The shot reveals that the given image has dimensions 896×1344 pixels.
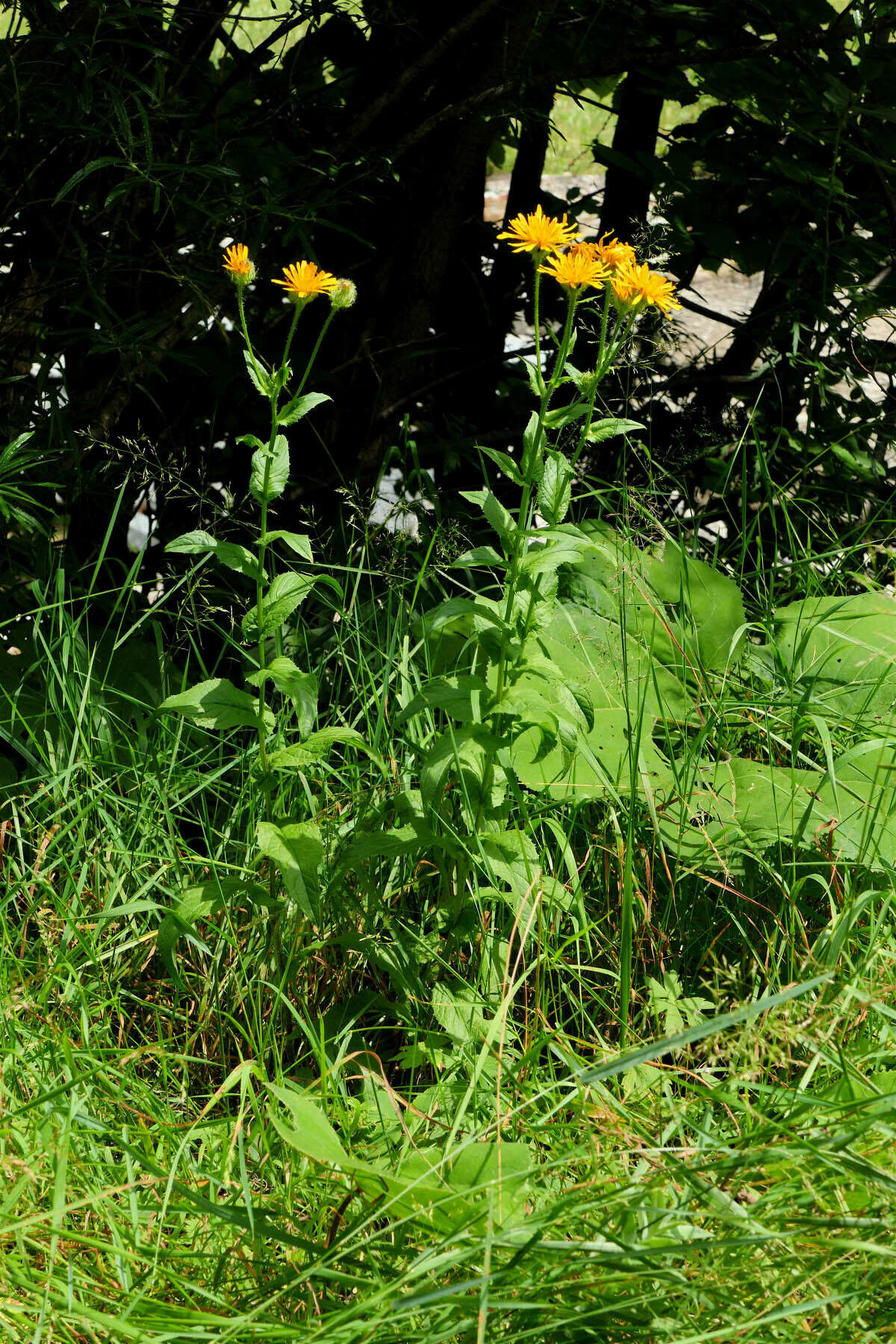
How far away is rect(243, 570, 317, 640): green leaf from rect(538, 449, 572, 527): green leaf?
0.99 feet

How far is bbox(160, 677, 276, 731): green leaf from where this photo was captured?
1.53 m

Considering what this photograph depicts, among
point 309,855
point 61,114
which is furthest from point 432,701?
point 61,114

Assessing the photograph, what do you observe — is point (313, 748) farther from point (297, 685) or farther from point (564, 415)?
point (564, 415)

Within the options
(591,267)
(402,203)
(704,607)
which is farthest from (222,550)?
(402,203)

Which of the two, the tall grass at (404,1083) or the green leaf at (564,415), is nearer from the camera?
Result: the tall grass at (404,1083)

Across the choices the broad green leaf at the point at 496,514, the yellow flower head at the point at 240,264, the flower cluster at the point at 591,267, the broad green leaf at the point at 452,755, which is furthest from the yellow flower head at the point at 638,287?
the broad green leaf at the point at 452,755

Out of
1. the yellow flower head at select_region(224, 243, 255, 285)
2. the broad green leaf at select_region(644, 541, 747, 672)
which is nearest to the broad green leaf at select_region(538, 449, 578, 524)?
the yellow flower head at select_region(224, 243, 255, 285)

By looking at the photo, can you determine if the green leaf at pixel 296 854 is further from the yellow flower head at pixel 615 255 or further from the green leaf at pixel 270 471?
the yellow flower head at pixel 615 255

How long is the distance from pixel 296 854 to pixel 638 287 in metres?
0.79

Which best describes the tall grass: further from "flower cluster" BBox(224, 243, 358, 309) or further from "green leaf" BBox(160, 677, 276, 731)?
"flower cluster" BBox(224, 243, 358, 309)

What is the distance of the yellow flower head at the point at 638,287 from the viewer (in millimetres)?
1371

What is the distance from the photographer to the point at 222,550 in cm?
149

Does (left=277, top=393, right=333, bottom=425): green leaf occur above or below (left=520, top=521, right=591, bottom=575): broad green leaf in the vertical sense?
above

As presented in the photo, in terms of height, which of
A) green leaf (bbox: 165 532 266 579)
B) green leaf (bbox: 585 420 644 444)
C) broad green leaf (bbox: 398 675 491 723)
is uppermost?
green leaf (bbox: 585 420 644 444)
